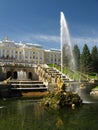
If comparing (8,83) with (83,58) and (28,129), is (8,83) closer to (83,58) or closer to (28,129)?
(28,129)

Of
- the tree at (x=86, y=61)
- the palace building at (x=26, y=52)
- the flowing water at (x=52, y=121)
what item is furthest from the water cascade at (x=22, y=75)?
the palace building at (x=26, y=52)

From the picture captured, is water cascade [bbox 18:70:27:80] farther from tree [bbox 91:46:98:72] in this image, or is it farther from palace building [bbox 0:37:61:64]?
palace building [bbox 0:37:61:64]

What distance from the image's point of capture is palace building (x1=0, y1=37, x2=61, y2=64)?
351 feet

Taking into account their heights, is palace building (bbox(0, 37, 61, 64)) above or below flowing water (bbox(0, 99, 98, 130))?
above

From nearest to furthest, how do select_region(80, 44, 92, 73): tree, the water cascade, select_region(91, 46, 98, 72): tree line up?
the water cascade
select_region(80, 44, 92, 73): tree
select_region(91, 46, 98, 72): tree

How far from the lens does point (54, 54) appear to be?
124 metres

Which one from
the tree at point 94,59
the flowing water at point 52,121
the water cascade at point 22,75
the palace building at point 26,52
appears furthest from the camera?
the palace building at point 26,52

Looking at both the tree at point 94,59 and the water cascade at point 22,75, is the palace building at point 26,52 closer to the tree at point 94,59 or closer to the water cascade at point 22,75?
the tree at point 94,59

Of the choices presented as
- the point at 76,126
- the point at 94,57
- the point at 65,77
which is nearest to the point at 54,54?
the point at 94,57

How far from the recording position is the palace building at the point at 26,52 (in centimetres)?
10689

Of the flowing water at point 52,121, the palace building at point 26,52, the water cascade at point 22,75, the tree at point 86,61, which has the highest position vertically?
the palace building at point 26,52

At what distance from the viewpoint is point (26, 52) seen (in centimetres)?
11300

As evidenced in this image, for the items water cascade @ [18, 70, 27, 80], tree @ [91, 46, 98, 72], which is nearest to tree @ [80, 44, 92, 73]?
tree @ [91, 46, 98, 72]

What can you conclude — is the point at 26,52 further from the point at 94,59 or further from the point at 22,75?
the point at 22,75
